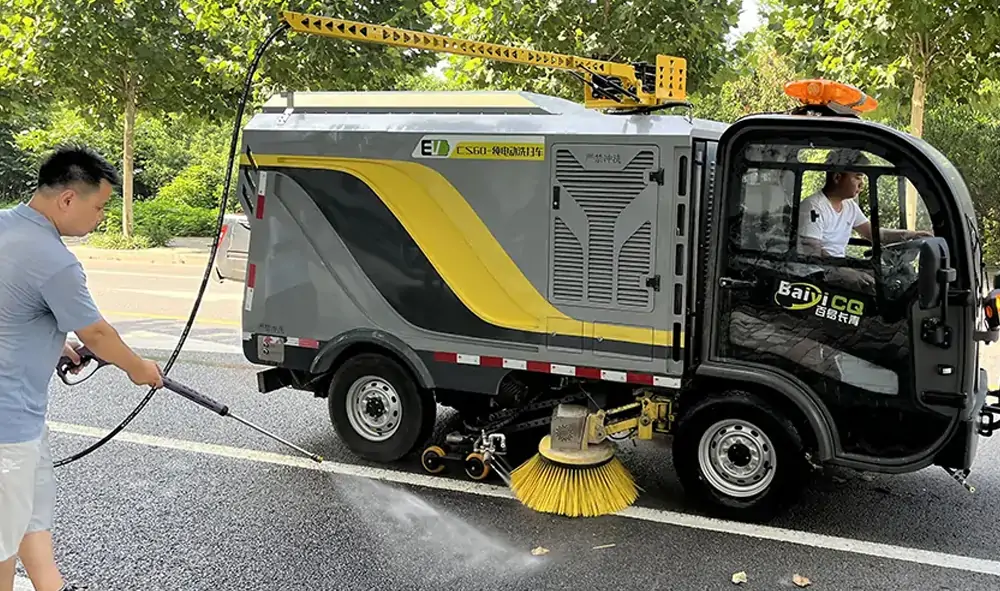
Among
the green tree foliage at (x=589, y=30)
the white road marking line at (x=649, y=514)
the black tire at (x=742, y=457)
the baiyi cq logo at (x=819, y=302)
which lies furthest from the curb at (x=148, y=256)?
the baiyi cq logo at (x=819, y=302)

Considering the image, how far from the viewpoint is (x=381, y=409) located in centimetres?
561

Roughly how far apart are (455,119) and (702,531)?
284 cm

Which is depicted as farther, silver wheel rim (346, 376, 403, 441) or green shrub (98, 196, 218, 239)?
green shrub (98, 196, 218, 239)

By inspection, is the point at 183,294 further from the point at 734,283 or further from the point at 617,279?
the point at 734,283

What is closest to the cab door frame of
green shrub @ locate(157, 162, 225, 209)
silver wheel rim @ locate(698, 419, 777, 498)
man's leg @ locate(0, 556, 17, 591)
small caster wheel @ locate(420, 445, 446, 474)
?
silver wheel rim @ locate(698, 419, 777, 498)

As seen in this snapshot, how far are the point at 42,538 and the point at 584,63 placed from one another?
13.3ft

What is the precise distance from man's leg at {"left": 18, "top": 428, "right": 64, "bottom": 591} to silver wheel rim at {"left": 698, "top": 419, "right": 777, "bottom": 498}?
A: 330cm

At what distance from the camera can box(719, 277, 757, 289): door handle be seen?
14.9 feet

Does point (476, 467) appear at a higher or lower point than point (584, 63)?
lower

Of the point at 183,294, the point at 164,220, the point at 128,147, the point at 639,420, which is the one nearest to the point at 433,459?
the point at 639,420

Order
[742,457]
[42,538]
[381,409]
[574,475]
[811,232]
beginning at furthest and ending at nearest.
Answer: [381,409] < [574,475] < [742,457] < [811,232] < [42,538]

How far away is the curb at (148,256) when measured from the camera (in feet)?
58.1

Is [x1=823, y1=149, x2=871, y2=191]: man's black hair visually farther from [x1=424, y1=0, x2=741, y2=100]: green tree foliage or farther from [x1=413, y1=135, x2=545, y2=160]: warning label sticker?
[x1=424, y1=0, x2=741, y2=100]: green tree foliage

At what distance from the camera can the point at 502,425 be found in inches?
211
